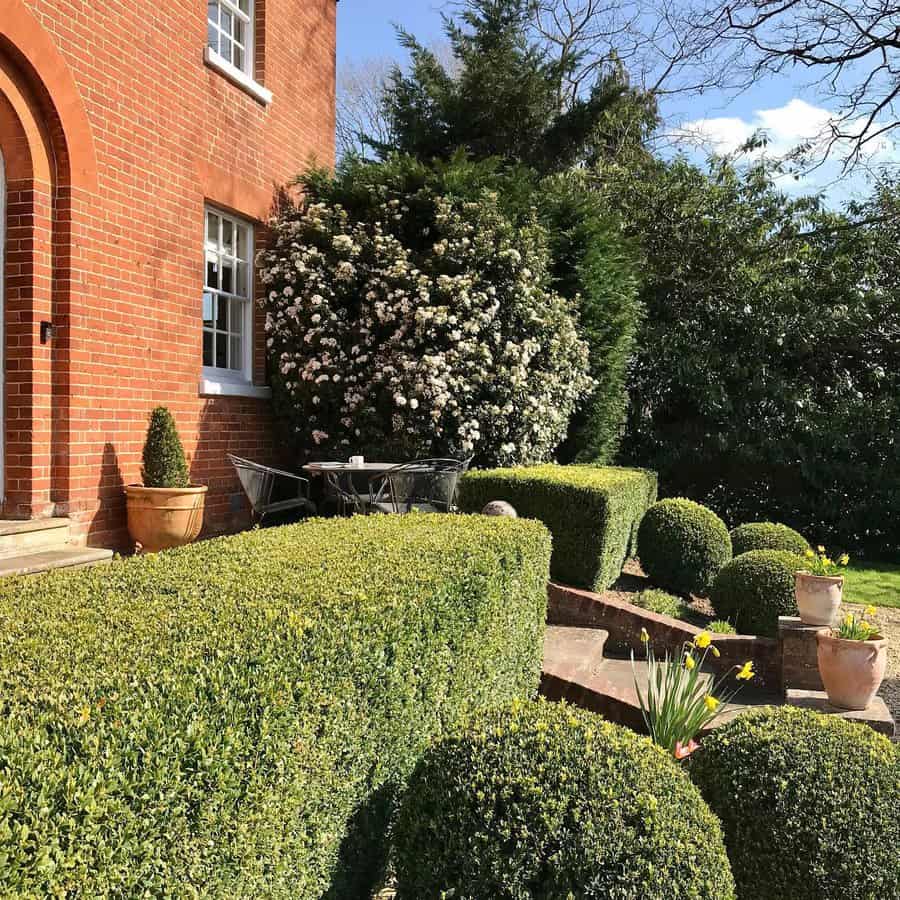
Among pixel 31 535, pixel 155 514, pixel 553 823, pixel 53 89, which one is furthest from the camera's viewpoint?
pixel 155 514

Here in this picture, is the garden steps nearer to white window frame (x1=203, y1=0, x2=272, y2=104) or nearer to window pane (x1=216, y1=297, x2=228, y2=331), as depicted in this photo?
window pane (x1=216, y1=297, x2=228, y2=331)

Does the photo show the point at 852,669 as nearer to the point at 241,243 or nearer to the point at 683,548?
the point at 683,548

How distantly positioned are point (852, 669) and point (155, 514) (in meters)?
5.08

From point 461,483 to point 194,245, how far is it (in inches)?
132

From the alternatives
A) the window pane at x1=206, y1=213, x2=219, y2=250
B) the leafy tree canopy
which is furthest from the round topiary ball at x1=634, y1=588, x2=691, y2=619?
the leafy tree canopy

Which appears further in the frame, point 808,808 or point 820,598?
point 820,598

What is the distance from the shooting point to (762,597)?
667cm

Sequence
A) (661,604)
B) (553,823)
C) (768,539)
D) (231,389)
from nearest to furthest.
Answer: (553,823)
(661,604)
(768,539)
(231,389)

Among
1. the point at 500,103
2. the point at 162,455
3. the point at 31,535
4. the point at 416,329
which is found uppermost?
the point at 500,103

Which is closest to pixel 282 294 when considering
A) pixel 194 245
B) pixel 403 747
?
pixel 194 245

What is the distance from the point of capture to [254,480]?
7.58m

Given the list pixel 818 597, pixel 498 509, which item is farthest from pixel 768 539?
pixel 498 509

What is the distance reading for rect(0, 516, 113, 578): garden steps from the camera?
5.58 metres

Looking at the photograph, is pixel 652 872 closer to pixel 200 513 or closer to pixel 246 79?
pixel 200 513
